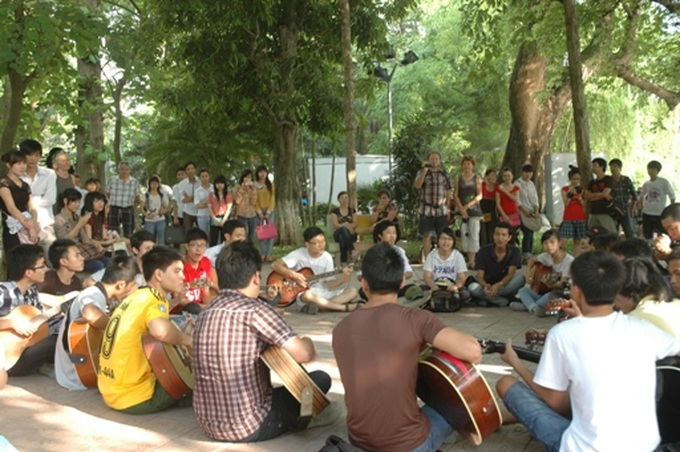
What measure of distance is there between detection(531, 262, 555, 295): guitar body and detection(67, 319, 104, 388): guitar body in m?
4.81

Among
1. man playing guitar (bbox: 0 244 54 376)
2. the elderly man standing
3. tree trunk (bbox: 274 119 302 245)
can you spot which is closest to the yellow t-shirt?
man playing guitar (bbox: 0 244 54 376)

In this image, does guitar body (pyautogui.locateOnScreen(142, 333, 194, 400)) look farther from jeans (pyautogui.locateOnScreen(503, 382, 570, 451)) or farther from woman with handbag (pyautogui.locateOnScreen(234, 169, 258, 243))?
woman with handbag (pyautogui.locateOnScreen(234, 169, 258, 243))

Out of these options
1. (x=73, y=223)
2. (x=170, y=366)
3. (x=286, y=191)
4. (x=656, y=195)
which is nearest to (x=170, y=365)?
(x=170, y=366)

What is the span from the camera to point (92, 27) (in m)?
9.23

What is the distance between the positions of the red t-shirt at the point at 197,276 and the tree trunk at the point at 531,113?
10.2 metres

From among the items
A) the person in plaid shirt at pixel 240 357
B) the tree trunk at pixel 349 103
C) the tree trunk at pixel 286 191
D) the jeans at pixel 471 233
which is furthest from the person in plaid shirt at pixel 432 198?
the person in plaid shirt at pixel 240 357

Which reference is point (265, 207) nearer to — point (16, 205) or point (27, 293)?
point (16, 205)

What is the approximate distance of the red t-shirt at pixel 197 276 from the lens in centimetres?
742

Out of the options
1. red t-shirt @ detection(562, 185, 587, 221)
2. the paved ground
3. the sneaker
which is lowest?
the paved ground

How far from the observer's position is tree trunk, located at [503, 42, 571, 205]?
16.1 metres

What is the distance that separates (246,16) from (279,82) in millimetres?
1396

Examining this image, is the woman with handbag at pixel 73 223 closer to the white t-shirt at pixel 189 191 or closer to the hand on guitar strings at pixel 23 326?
the white t-shirt at pixel 189 191

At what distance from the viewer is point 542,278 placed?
8.25 metres

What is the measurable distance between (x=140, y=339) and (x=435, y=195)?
694 cm
